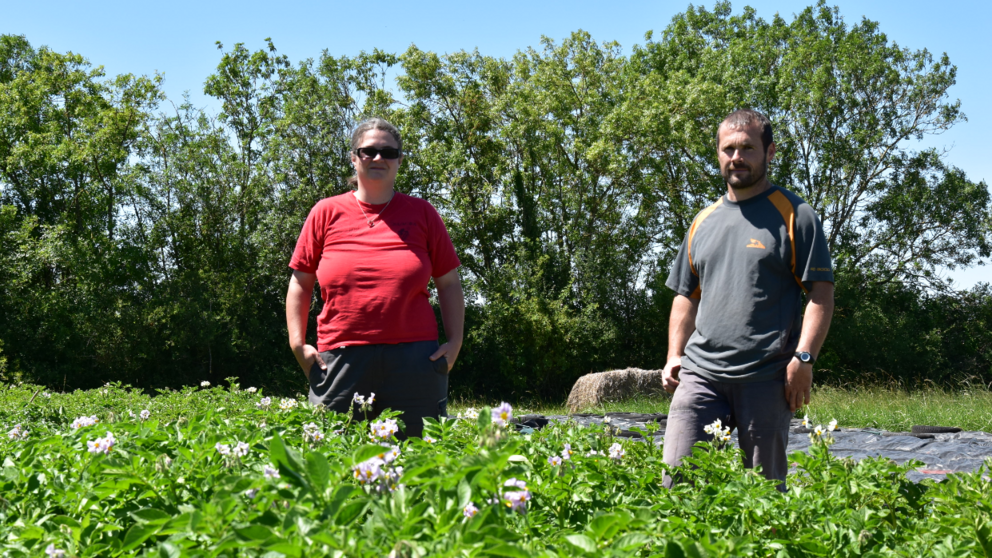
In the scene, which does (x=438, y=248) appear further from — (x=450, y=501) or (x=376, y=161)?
Answer: (x=450, y=501)

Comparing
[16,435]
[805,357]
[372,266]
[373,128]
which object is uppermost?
[373,128]

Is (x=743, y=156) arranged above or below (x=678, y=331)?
above

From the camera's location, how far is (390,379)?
3180mm

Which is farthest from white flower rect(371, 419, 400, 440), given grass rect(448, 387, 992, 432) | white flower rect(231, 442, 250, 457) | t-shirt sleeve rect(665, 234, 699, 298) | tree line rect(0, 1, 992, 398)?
tree line rect(0, 1, 992, 398)

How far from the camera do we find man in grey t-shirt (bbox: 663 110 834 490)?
2785 mm

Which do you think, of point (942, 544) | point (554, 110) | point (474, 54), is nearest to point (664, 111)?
point (554, 110)

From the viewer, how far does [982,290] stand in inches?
831

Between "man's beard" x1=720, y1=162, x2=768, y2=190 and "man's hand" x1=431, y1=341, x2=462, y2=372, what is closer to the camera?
"man's beard" x1=720, y1=162, x2=768, y2=190

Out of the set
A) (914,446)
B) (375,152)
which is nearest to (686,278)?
(375,152)

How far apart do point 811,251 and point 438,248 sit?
5.02 feet

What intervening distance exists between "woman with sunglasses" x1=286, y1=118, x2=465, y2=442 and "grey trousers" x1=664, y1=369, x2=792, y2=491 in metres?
0.95

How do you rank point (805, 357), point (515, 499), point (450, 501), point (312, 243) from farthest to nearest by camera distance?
point (312, 243)
point (805, 357)
point (515, 499)
point (450, 501)

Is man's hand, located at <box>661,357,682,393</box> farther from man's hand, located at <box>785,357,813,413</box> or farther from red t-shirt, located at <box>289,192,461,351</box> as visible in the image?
red t-shirt, located at <box>289,192,461,351</box>

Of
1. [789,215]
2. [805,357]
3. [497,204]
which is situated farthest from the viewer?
[497,204]
